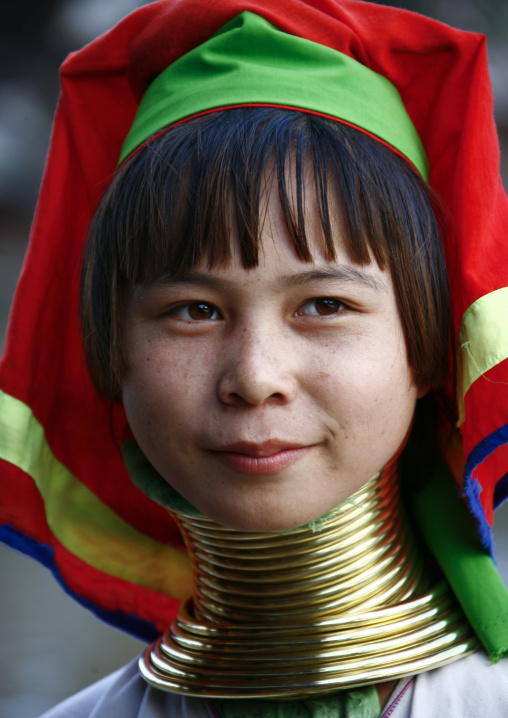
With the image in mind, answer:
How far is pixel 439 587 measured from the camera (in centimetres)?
106

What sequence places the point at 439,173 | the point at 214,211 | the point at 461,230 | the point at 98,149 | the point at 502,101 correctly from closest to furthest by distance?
the point at 214,211
the point at 461,230
the point at 439,173
the point at 98,149
the point at 502,101

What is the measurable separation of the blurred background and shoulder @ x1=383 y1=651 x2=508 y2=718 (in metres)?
1.75

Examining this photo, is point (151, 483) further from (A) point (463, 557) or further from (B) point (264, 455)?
(A) point (463, 557)

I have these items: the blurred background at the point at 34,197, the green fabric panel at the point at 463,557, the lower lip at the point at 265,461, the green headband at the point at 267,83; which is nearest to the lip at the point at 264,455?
the lower lip at the point at 265,461

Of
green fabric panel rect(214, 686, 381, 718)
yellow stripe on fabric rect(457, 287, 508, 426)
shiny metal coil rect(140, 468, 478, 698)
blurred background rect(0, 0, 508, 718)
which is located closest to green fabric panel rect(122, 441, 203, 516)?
shiny metal coil rect(140, 468, 478, 698)

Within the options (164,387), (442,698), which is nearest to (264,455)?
(164,387)

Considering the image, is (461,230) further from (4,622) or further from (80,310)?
(4,622)

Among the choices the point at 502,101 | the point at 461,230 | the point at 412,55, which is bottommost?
the point at 502,101

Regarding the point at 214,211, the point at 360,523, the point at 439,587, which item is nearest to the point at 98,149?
the point at 214,211

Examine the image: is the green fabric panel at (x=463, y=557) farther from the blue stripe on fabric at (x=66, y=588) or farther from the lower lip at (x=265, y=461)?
the blue stripe on fabric at (x=66, y=588)

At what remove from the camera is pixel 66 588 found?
1295 millimetres

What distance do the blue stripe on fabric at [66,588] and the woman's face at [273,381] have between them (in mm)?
388

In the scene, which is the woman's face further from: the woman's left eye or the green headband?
the green headband

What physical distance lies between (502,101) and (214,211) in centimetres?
233
